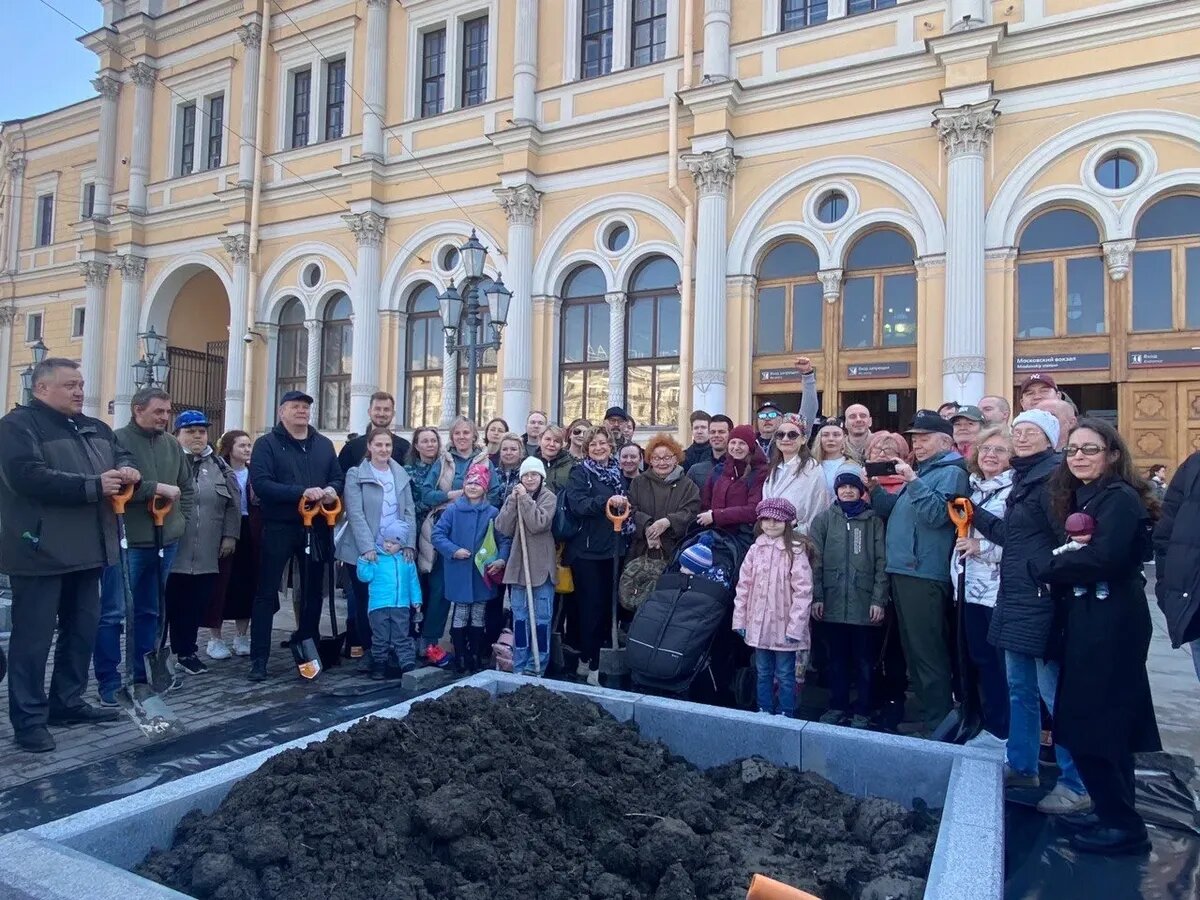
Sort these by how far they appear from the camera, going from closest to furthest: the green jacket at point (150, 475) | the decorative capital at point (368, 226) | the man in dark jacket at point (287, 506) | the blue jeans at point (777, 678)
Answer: the blue jeans at point (777, 678) < the green jacket at point (150, 475) < the man in dark jacket at point (287, 506) < the decorative capital at point (368, 226)

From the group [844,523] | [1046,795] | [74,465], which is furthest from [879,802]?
[74,465]

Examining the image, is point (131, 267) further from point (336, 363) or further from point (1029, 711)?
point (1029, 711)

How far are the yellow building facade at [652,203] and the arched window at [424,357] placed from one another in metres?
0.07

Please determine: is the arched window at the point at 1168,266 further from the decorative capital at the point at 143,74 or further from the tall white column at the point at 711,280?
the decorative capital at the point at 143,74

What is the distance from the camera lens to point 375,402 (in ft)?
22.3

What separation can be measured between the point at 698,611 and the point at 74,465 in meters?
3.86

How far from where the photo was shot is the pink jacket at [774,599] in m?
4.80

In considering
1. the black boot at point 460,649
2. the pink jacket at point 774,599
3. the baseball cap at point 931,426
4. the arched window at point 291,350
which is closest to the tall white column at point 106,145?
the arched window at point 291,350

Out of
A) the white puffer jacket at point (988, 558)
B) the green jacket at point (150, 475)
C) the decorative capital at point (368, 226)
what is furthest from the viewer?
the decorative capital at point (368, 226)

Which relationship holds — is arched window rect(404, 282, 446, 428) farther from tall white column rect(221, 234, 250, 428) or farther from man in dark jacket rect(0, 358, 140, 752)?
man in dark jacket rect(0, 358, 140, 752)

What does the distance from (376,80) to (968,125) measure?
1278cm

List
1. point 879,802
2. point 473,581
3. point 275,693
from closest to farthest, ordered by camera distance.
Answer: point 879,802 → point 275,693 → point 473,581

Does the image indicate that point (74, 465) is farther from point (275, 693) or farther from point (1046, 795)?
point (1046, 795)

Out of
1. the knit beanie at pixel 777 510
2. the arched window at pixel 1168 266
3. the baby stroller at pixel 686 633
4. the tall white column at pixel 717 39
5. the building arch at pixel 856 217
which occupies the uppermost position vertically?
the tall white column at pixel 717 39
